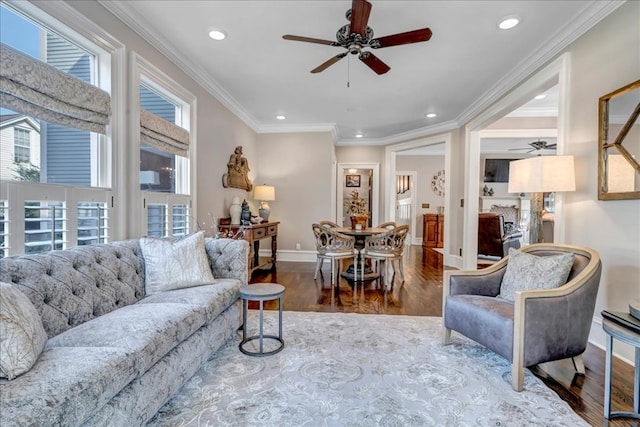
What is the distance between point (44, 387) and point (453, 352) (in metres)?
2.39

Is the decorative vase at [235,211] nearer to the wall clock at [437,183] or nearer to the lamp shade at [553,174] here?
the lamp shade at [553,174]

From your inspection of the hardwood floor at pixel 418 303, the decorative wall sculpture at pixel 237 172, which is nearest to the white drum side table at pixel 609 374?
the hardwood floor at pixel 418 303

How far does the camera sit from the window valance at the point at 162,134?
280 cm

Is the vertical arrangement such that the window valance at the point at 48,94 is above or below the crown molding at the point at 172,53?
below

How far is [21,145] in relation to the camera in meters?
1.88

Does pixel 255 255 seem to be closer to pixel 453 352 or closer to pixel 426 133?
pixel 453 352

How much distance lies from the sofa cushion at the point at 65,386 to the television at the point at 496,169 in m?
9.24

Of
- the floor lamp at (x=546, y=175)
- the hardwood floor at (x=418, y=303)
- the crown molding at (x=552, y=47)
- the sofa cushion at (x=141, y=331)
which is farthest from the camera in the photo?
the floor lamp at (x=546, y=175)

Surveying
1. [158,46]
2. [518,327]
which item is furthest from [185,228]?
[518,327]

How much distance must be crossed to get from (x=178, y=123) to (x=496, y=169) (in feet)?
26.9

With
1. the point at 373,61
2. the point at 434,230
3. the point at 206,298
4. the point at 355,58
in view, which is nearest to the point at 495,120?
the point at 355,58

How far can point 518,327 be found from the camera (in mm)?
1808

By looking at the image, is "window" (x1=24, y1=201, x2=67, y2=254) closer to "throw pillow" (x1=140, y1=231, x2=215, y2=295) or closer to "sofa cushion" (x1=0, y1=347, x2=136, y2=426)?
"throw pillow" (x1=140, y1=231, x2=215, y2=295)

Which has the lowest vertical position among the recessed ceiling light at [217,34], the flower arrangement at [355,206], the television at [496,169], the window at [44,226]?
the window at [44,226]
